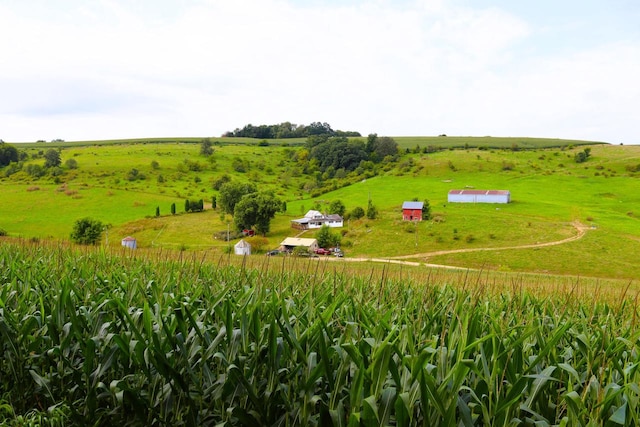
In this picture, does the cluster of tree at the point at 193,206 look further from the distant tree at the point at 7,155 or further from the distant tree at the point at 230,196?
the distant tree at the point at 7,155

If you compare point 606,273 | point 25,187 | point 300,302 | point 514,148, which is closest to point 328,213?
point 606,273

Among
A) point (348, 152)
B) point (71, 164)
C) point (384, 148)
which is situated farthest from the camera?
point (384, 148)

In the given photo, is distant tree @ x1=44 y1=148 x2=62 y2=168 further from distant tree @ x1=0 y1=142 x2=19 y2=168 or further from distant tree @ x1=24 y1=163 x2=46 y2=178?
distant tree @ x1=0 y1=142 x2=19 y2=168

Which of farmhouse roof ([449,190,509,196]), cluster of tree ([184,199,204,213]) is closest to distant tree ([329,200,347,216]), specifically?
farmhouse roof ([449,190,509,196])

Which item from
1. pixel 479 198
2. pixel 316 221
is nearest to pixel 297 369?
pixel 316 221

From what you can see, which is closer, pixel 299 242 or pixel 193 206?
pixel 299 242

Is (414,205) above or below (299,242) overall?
above

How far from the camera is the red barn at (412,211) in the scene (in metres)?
77.6

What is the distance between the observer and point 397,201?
94250 mm

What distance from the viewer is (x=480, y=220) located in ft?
252

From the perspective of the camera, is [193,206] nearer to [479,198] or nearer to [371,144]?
[479,198]

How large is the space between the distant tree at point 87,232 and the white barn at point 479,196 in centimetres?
6670

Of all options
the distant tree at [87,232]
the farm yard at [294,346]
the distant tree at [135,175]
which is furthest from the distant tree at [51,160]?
the farm yard at [294,346]

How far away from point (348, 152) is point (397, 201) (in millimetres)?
58869
